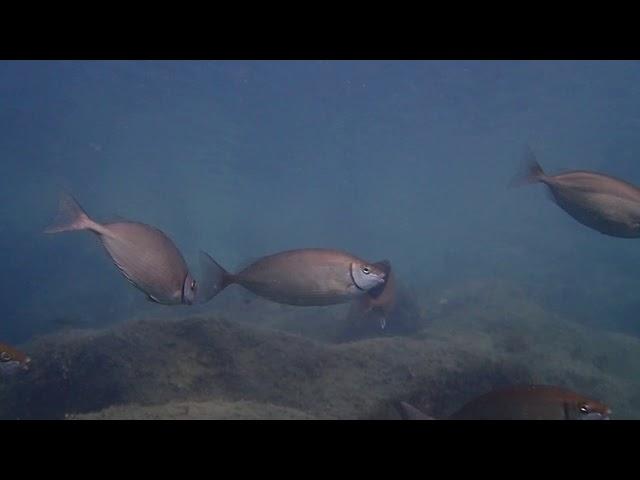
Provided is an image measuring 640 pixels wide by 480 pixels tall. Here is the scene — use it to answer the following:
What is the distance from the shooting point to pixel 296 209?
8031cm

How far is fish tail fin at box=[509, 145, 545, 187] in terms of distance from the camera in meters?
5.01

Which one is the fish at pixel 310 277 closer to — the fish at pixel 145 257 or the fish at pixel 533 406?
the fish at pixel 145 257

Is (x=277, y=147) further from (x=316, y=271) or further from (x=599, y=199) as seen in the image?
(x=316, y=271)

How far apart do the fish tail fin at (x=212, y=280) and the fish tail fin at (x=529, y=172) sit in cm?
346

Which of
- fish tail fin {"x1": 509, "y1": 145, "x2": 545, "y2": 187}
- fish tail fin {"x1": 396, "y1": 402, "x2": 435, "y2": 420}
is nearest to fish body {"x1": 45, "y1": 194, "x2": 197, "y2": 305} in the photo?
fish tail fin {"x1": 396, "y1": 402, "x2": 435, "y2": 420}

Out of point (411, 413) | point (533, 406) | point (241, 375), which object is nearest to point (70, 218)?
point (241, 375)

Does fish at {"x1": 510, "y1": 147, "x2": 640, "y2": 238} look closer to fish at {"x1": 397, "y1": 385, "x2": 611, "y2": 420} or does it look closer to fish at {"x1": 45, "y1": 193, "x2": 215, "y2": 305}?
fish at {"x1": 397, "y1": 385, "x2": 611, "y2": 420}

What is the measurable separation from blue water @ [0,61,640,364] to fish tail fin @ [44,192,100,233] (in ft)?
30.8

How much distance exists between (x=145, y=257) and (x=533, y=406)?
3103 millimetres

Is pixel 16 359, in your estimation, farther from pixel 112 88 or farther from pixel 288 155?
pixel 288 155

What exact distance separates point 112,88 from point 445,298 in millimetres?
25990

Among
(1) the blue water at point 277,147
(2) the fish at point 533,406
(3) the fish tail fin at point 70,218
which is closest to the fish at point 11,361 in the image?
(3) the fish tail fin at point 70,218

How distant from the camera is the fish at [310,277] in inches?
154

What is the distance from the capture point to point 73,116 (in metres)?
34.5
